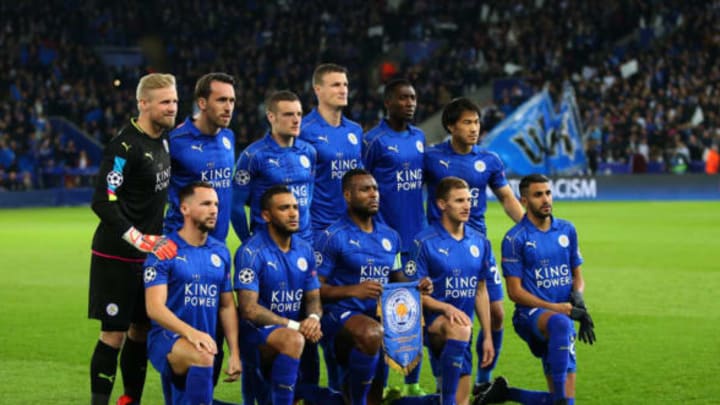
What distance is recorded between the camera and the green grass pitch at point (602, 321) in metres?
8.57

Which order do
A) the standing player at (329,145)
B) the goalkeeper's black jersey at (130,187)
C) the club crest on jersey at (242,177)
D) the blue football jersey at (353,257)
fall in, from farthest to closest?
the standing player at (329,145), the club crest on jersey at (242,177), the blue football jersey at (353,257), the goalkeeper's black jersey at (130,187)

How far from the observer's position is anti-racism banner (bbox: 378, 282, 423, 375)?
23.2 ft

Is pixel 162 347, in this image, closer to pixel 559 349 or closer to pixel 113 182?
pixel 113 182

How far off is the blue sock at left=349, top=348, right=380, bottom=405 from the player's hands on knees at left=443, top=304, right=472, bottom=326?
0.53m

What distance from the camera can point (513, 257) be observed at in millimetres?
7676

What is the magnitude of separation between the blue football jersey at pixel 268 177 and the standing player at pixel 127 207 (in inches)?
28.8

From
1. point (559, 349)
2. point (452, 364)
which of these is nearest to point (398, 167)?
point (452, 364)

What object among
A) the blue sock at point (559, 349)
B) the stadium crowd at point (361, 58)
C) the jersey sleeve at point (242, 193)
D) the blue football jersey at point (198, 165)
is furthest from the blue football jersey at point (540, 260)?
the stadium crowd at point (361, 58)

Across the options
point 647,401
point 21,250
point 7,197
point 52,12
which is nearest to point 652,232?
point 21,250

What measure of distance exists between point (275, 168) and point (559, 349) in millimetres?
2271

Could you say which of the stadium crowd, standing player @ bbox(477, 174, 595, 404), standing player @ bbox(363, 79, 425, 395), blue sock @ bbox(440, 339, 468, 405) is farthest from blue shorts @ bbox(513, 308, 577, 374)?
the stadium crowd

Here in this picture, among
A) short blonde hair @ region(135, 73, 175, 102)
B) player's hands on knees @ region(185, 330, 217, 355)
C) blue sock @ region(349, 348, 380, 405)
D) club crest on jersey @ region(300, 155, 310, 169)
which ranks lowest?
blue sock @ region(349, 348, 380, 405)

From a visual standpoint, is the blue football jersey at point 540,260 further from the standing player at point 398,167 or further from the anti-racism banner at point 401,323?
the standing player at point 398,167

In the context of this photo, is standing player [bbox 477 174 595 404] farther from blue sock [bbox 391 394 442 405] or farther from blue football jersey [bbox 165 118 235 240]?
blue football jersey [bbox 165 118 235 240]
